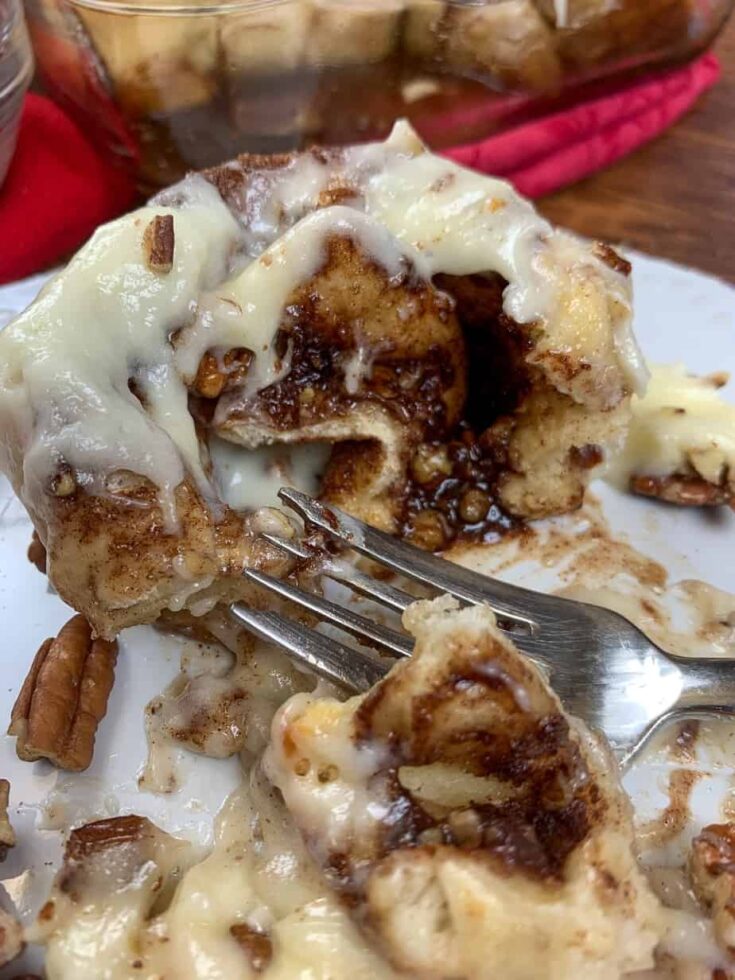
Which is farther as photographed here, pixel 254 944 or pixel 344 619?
pixel 344 619

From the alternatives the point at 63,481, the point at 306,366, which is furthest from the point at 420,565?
the point at 63,481

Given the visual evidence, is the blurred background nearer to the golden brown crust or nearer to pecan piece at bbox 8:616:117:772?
pecan piece at bbox 8:616:117:772

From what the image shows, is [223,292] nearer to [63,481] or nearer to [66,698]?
[63,481]

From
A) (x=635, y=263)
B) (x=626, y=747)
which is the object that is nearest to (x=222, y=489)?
(x=626, y=747)

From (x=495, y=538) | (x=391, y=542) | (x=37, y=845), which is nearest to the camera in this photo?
(x=37, y=845)

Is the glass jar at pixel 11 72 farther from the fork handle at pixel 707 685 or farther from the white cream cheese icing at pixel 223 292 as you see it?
the fork handle at pixel 707 685

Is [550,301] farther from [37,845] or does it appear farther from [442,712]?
[37,845]

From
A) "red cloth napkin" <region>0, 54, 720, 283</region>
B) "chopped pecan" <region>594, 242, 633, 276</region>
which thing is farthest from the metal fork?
"red cloth napkin" <region>0, 54, 720, 283</region>
